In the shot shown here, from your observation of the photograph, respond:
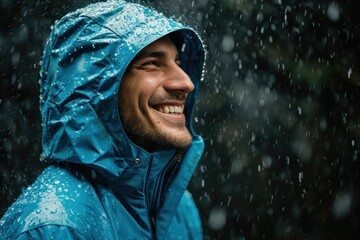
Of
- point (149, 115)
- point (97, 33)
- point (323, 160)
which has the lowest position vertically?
point (323, 160)

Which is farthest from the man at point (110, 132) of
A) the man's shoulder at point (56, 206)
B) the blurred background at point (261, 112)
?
the blurred background at point (261, 112)

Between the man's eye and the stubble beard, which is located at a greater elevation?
the man's eye

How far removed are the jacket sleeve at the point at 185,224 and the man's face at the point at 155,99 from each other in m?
0.36

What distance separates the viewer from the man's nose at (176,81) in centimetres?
215

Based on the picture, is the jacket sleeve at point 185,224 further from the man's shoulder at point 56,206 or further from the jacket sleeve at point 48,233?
the jacket sleeve at point 48,233

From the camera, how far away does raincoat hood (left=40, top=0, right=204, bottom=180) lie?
1.87 metres

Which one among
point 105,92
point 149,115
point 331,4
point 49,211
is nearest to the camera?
point 49,211

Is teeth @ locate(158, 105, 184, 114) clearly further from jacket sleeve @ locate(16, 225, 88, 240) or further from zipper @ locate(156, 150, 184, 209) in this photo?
jacket sleeve @ locate(16, 225, 88, 240)

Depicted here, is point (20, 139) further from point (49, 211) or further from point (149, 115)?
point (49, 211)

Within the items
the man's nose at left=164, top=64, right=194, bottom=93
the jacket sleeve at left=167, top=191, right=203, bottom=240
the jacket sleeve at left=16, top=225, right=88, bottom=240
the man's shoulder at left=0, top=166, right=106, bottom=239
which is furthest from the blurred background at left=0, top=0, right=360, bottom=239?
the jacket sleeve at left=16, top=225, right=88, bottom=240

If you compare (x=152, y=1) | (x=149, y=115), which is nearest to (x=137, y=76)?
(x=149, y=115)

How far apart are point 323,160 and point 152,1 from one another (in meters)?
2.22

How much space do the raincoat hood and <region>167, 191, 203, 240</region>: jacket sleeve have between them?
0.37 metres

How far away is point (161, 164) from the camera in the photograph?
2053 millimetres
